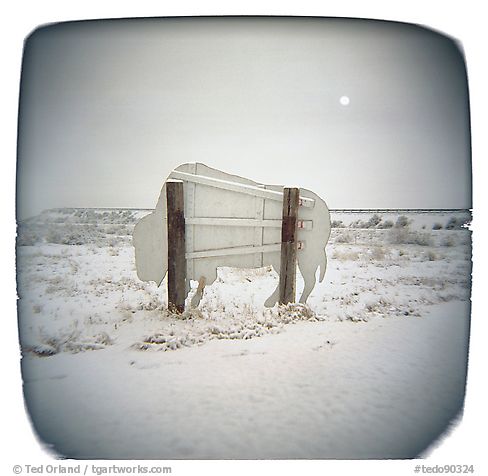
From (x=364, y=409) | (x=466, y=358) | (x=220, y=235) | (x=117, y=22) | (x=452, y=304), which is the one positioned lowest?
(x=364, y=409)

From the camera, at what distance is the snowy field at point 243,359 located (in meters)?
1.65

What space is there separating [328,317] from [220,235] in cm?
97

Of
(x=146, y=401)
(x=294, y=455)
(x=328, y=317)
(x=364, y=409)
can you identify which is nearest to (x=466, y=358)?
(x=364, y=409)

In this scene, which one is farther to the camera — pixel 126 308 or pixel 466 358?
pixel 126 308

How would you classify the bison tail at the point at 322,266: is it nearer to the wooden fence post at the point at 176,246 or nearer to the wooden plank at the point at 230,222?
the wooden plank at the point at 230,222

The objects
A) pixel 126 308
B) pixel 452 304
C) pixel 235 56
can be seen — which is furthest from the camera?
pixel 126 308

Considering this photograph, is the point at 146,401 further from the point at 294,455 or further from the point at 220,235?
the point at 220,235

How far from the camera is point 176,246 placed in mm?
2670

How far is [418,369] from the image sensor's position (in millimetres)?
1950

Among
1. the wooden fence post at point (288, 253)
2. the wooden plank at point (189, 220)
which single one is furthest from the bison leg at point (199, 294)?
the wooden fence post at point (288, 253)

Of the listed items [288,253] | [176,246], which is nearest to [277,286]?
[288,253]

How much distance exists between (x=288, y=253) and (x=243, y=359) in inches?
38.8

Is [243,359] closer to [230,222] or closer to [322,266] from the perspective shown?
[230,222]

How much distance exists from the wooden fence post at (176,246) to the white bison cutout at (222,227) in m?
0.04
